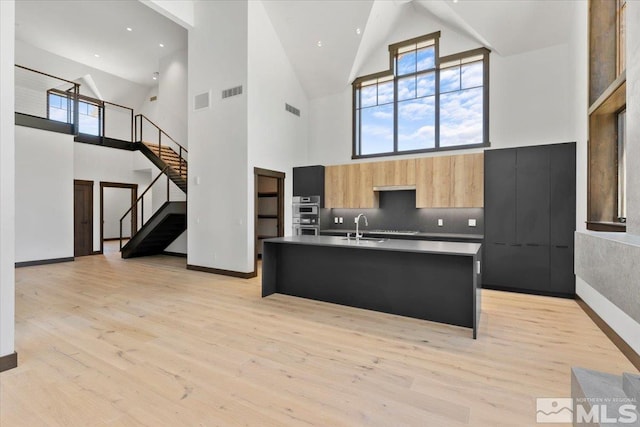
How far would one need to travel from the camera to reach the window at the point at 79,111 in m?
8.82

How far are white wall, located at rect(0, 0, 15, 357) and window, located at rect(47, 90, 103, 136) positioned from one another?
277 inches

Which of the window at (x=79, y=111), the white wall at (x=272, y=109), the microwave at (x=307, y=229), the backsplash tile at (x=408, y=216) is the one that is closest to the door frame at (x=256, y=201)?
the white wall at (x=272, y=109)

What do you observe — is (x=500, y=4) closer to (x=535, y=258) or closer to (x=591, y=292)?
(x=535, y=258)

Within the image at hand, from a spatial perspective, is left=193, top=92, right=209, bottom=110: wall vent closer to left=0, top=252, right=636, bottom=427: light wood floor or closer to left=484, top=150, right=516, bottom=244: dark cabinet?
left=0, top=252, right=636, bottom=427: light wood floor

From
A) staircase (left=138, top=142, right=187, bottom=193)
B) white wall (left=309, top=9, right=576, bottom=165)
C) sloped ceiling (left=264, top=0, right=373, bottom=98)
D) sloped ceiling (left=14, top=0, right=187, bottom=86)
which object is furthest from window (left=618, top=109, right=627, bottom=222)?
sloped ceiling (left=14, top=0, right=187, bottom=86)

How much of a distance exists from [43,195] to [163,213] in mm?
2862

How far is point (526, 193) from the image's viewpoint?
5.04 metres

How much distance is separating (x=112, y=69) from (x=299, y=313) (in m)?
11.6

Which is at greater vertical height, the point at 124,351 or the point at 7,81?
the point at 7,81

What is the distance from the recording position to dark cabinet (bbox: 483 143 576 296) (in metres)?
4.79

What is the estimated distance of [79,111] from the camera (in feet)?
33.9

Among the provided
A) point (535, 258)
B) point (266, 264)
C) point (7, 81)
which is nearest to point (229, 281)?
point (266, 264)

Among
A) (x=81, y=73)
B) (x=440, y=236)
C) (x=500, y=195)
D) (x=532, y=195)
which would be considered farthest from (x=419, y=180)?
(x=81, y=73)

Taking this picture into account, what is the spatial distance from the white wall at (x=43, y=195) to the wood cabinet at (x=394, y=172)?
806 cm
